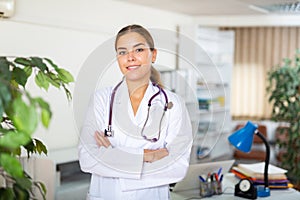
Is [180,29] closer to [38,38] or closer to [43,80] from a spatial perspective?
[38,38]

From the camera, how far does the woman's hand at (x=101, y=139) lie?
1.66m

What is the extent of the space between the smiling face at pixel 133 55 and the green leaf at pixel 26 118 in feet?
2.06

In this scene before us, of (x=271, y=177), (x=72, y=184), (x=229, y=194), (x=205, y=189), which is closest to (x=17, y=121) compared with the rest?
(x=205, y=189)

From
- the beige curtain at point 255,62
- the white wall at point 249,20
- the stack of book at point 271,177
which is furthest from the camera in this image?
the beige curtain at point 255,62

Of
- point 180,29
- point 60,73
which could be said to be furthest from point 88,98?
point 180,29

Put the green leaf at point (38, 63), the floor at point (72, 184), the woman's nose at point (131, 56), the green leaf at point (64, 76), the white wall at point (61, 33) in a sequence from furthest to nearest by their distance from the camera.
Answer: the white wall at point (61, 33)
the floor at point (72, 184)
the woman's nose at point (131, 56)
the green leaf at point (64, 76)
the green leaf at point (38, 63)

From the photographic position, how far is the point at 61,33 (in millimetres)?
3801

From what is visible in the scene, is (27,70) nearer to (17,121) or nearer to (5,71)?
(5,71)

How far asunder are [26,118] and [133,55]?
0.66m

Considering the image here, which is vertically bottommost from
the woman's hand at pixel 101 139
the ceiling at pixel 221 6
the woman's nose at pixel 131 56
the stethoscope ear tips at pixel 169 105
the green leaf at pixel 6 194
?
the green leaf at pixel 6 194

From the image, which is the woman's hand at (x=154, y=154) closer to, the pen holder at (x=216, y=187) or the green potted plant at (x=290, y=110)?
the pen holder at (x=216, y=187)

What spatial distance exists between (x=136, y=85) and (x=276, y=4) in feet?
10.9

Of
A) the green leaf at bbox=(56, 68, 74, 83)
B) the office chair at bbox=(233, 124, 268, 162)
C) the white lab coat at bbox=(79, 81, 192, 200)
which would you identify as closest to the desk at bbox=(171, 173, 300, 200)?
the white lab coat at bbox=(79, 81, 192, 200)

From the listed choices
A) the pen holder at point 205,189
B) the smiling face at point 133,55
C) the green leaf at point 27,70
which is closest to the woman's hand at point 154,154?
the smiling face at point 133,55
